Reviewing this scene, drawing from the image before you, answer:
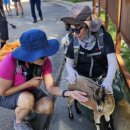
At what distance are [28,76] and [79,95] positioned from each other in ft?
2.18

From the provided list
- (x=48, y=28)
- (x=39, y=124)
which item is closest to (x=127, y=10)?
(x=39, y=124)

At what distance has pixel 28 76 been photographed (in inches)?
141

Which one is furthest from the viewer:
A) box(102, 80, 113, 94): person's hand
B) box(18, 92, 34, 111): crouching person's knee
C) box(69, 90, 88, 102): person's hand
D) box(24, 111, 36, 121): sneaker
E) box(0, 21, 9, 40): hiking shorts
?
box(0, 21, 9, 40): hiking shorts

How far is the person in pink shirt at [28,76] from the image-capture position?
3314 millimetres

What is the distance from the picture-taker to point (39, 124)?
4.00 metres

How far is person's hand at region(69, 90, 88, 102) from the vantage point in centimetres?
314

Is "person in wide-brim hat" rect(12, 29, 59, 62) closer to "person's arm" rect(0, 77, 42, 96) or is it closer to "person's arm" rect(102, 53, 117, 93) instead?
"person's arm" rect(0, 77, 42, 96)

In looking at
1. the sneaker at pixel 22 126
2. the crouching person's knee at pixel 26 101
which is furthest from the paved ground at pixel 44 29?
the crouching person's knee at pixel 26 101

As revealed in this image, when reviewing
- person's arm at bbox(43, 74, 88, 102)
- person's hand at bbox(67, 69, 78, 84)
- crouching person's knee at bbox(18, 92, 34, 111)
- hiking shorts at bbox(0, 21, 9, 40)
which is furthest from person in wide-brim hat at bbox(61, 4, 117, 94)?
A: hiking shorts at bbox(0, 21, 9, 40)

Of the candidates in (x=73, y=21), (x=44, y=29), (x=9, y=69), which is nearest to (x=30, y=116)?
(x=9, y=69)

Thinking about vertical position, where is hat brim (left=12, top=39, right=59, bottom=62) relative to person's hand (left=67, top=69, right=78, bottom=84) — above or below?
above

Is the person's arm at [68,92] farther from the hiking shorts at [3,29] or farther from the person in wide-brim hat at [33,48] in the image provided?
the hiking shorts at [3,29]

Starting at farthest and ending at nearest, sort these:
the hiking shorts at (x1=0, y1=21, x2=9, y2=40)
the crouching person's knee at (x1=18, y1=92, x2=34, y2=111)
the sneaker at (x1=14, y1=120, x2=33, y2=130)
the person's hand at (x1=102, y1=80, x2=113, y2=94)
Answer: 1. the hiking shorts at (x1=0, y1=21, x2=9, y2=40)
2. the sneaker at (x1=14, y1=120, x2=33, y2=130)
3. the crouching person's knee at (x1=18, y1=92, x2=34, y2=111)
4. the person's hand at (x1=102, y1=80, x2=113, y2=94)

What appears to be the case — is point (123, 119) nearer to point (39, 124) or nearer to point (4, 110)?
point (39, 124)
